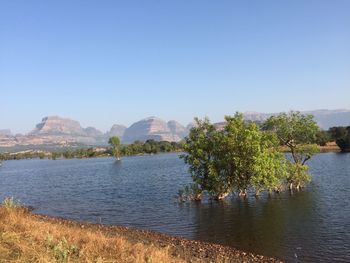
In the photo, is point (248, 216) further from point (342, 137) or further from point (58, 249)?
point (342, 137)

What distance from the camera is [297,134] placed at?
203 ft

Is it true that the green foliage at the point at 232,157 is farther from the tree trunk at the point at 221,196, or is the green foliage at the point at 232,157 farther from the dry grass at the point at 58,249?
the dry grass at the point at 58,249

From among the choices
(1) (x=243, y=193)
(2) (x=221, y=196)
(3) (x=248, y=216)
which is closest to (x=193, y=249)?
(3) (x=248, y=216)

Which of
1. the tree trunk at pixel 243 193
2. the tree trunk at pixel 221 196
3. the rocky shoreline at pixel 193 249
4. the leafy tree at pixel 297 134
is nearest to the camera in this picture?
the rocky shoreline at pixel 193 249

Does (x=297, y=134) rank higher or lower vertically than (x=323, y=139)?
higher

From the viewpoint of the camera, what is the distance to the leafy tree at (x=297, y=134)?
5978 cm

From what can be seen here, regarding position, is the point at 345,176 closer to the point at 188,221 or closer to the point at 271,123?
the point at 271,123

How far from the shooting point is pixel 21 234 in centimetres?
2222

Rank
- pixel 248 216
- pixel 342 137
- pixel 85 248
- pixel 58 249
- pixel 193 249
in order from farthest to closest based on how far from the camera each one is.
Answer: pixel 342 137 < pixel 248 216 < pixel 193 249 < pixel 85 248 < pixel 58 249

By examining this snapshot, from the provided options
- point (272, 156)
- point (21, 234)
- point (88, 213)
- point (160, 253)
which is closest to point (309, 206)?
point (272, 156)

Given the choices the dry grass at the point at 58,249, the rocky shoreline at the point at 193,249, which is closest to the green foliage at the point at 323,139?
the rocky shoreline at the point at 193,249

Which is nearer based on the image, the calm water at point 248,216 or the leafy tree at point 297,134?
the calm water at point 248,216

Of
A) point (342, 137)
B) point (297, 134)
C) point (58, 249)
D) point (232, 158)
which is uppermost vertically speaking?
point (297, 134)

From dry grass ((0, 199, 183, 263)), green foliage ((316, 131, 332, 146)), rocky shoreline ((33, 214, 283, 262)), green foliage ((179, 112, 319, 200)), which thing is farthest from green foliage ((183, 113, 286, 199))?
green foliage ((316, 131, 332, 146))
